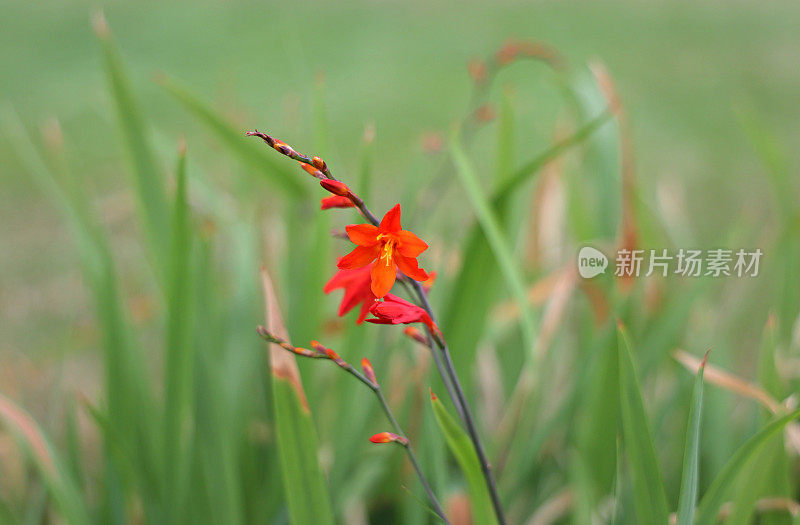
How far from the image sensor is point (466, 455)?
1.71 ft

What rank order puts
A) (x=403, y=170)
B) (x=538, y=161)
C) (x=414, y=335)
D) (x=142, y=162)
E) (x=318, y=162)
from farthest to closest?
(x=403, y=170), (x=142, y=162), (x=538, y=161), (x=414, y=335), (x=318, y=162)

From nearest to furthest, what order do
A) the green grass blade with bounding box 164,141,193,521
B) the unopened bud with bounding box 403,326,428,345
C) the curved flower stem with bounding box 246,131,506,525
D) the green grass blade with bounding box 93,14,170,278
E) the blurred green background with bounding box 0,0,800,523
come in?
the curved flower stem with bounding box 246,131,506,525 < the unopened bud with bounding box 403,326,428,345 < the green grass blade with bounding box 164,141,193,521 < the green grass blade with bounding box 93,14,170,278 < the blurred green background with bounding box 0,0,800,523

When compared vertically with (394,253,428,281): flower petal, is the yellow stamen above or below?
above

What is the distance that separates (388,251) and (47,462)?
57 centimetres

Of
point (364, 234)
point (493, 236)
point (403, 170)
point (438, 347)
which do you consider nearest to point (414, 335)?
point (438, 347)

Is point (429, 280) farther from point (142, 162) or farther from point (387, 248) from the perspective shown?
point (142, 162)

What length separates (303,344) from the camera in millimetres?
862

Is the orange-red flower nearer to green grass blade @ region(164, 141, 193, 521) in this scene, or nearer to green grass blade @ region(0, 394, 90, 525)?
green grass blade @ region(164, 141, 193, 521)

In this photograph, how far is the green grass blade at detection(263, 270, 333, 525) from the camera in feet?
1.94

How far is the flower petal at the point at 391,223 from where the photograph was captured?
1.40 feet

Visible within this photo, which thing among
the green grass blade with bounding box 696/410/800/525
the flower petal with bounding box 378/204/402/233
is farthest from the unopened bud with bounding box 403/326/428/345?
the green grass blade with bounding box 696/410/800/525

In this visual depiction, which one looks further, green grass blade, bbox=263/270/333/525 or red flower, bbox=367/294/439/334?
green grass blade, bbox=263/270/333/525

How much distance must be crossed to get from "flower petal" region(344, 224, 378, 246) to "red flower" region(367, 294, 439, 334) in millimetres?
38

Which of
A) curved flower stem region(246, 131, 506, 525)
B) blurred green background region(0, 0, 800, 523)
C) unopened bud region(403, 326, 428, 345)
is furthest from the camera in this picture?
blurred green background region(0, 0, 800, 523)
